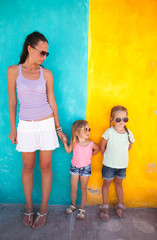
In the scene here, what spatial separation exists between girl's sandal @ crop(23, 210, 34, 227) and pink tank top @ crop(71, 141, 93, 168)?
0.88 metres

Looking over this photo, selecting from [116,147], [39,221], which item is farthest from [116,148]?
[39,221]

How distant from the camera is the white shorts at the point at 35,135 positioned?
1.90m

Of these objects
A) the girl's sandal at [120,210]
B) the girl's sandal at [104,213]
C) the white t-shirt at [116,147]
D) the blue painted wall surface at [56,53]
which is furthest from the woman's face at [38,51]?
the girl's sandal at [120,210]

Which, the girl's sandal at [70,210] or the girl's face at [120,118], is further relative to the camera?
the girl's sandal at [70,210]

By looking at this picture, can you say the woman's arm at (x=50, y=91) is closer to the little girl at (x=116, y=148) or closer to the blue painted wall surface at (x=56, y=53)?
the blue painted wall surface at (x=56, y=53)

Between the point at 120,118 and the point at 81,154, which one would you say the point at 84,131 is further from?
the point at 120,118

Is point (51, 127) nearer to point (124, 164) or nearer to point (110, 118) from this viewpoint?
point (110, 118)

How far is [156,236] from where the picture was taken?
2.05m

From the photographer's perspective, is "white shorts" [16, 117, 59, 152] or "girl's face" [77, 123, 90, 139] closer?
"white shorts" [16, 117, 59, 152]

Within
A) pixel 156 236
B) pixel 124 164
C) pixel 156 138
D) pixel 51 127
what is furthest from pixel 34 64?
pixel 156 236

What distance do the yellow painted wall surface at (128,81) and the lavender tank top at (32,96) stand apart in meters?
0.67

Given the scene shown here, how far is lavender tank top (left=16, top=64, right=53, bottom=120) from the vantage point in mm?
1827

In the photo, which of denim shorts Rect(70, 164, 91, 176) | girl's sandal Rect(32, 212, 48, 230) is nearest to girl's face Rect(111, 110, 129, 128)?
denim shorts Rect(70, 164, 91, 176)

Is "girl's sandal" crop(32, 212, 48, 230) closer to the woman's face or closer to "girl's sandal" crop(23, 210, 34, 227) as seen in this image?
"girl's sandal" crop(23, 210, 34, 227)
